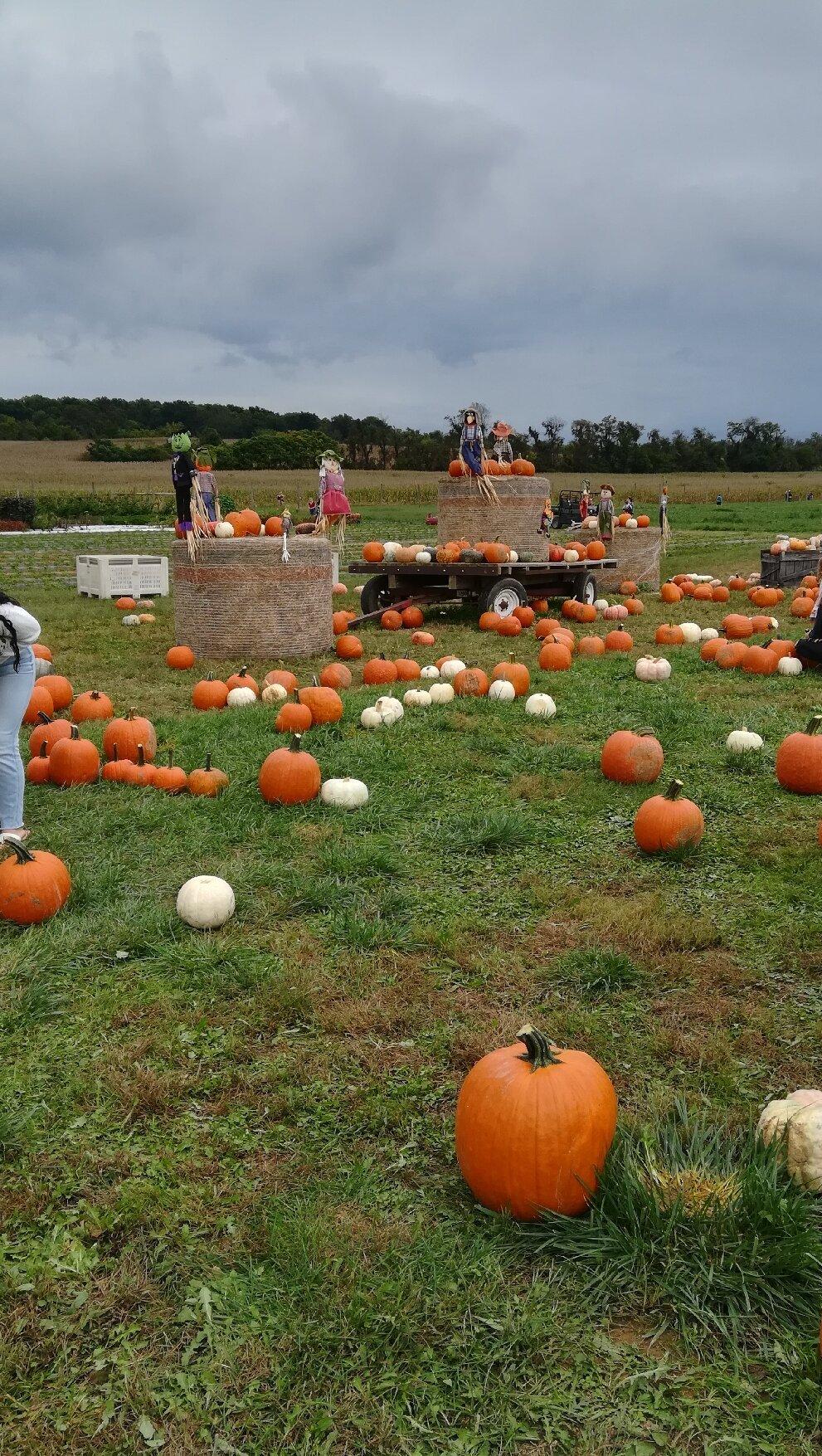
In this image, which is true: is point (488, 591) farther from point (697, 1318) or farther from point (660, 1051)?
point (697, 1318)

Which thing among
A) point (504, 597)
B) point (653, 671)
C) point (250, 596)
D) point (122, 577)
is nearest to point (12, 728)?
point (250, 596)

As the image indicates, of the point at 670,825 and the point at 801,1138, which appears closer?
the point at 801,1138

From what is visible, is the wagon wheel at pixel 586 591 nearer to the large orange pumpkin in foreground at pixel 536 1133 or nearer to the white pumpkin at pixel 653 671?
the white pumpkin at pixel 653 671

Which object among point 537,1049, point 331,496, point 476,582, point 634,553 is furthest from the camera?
point 634,553

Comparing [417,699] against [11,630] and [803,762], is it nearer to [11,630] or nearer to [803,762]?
[803,762]

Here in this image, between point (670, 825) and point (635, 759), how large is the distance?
1.32 meters

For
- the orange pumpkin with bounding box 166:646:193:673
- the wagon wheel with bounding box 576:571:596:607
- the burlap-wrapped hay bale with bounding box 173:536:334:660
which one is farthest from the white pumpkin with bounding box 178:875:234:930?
the wagon wheel with bounding box 576:571:596:607

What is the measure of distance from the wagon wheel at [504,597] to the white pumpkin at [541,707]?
5351 millimetres

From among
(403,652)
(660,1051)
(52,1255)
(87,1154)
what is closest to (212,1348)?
(52,1255)

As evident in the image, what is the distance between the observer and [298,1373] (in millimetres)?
2479

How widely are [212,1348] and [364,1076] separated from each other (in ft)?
4.11

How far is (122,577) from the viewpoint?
61.8 feet

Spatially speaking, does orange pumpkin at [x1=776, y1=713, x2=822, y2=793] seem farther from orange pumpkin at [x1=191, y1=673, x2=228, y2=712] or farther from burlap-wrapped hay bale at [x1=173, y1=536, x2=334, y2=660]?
burlap-wrapped hay bale at [x1=173, y1=536, x2=334, y2=660]

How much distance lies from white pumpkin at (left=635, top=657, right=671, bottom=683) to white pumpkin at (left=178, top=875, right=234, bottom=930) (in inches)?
265
